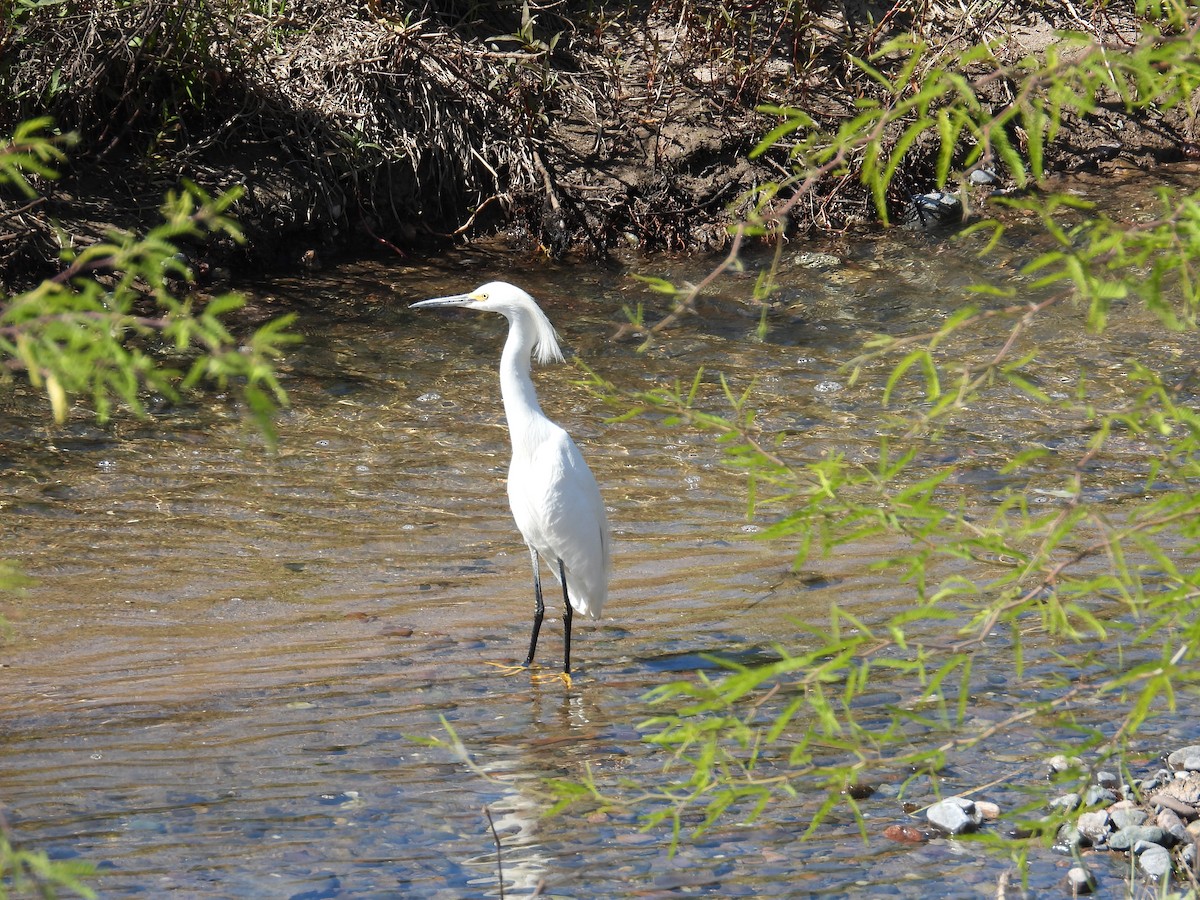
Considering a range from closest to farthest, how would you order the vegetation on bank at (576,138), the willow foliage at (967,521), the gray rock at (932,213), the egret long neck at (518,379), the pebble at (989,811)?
1. the willow foliage at (967,521)
2. the pebble at (989,811)
3. the egret long neck at (518,379)
4. the vegetation on bank at (576,138)
5. the gray rock at (932,213)

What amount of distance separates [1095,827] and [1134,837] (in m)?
0.10

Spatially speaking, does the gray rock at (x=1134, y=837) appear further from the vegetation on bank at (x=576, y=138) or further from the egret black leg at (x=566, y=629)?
the egret black leg at (x=566, y=629)

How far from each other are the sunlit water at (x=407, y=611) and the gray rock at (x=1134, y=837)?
173 mm

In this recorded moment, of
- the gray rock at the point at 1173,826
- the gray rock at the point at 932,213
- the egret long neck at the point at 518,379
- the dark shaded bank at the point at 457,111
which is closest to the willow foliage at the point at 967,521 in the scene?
the gray rock at the point at 1173,826

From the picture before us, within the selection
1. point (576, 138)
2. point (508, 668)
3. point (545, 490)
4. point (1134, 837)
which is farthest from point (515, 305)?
point (576, 138)

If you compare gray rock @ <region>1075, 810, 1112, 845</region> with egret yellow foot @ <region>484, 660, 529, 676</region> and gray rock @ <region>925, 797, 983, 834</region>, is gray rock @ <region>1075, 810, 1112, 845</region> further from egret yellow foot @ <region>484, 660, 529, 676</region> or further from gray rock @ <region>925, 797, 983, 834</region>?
egret yellow foot @ <region>484, 660, 529, 676</region>

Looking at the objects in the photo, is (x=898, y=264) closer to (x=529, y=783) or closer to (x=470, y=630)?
(x=470, y=630)

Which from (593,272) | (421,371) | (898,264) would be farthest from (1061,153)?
(421,371)

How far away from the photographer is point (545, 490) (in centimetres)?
464

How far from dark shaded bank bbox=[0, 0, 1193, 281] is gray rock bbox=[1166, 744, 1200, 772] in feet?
17.8

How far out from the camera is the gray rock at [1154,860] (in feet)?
9.88

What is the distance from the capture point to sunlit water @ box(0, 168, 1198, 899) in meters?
3.24

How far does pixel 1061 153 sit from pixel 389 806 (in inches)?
318

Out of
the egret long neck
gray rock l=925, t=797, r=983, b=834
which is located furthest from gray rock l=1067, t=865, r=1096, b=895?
the egret long neck
